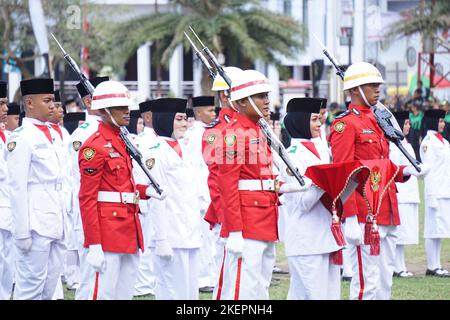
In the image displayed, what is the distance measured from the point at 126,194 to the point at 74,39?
3009 cm

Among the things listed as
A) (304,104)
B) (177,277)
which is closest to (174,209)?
(177,277)

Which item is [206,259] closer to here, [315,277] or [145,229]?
[145,229]

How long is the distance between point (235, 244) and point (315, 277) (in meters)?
1.08

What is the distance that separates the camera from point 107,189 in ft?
28.1

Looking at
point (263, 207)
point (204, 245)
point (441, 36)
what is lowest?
point (204, 245)

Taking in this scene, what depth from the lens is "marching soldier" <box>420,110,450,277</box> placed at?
47.1 feet

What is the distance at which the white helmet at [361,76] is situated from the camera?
9711 mm

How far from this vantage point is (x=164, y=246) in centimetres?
985

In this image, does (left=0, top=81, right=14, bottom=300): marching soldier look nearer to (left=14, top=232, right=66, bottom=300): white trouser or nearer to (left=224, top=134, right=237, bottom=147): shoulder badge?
(left=14, top=232, right=66, bottom=300): white trouser

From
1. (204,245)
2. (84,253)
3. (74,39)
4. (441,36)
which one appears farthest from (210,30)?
(84,253)

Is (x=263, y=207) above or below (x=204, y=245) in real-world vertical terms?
above
